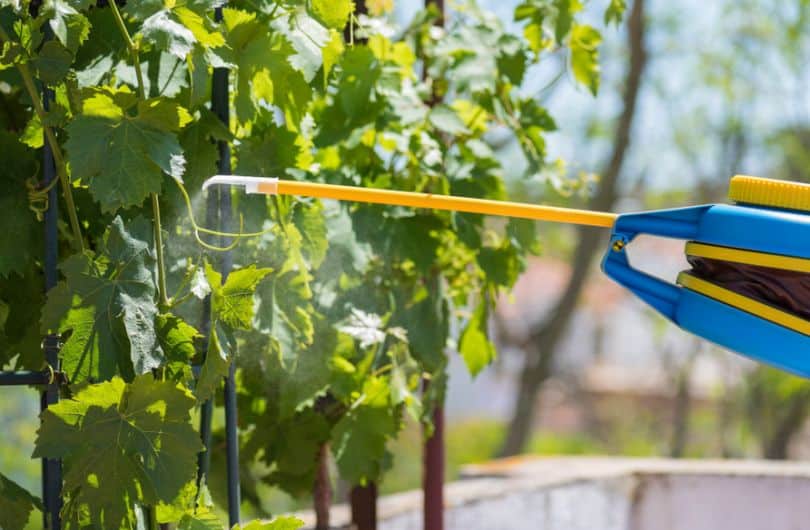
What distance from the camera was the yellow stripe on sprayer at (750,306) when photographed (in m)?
1.40

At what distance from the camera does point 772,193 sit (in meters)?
1.41

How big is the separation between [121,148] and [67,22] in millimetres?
165

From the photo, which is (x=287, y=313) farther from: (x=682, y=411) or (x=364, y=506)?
(x=682, y=411)

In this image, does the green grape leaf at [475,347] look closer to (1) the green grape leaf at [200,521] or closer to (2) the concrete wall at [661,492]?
(1) the green grape leaf at [200,521]

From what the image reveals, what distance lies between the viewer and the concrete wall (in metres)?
3.37

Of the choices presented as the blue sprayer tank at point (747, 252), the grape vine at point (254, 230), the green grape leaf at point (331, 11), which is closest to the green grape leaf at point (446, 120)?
the grape vine at point (254, 230)

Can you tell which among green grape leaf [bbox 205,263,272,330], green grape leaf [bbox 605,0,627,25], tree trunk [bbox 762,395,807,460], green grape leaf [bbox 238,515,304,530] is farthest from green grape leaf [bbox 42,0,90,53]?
tree trunk [bbox 762,395,807,460]

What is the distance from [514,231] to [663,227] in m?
0.64

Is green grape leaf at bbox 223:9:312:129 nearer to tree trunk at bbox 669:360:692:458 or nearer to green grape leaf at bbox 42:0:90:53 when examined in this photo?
green grape leaf at bbox 42:0:90:53

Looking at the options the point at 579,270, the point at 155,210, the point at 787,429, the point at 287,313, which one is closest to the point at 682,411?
the point at 787,429

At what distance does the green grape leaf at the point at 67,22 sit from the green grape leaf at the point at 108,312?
21 cm

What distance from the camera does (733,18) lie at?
30.3 ft

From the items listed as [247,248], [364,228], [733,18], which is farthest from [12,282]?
[733,18]

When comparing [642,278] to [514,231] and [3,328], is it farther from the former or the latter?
[3,328]
